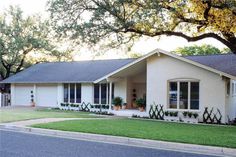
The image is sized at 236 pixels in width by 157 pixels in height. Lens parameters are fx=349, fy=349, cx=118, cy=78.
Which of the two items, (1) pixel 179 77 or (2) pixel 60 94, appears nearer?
(1) pixel 179 77

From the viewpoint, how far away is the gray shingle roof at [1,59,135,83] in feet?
96.9

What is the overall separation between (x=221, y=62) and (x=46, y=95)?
54.1 ft

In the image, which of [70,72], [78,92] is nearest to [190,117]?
[78,92]

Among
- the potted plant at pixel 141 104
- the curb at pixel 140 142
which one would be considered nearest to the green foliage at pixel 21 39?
the potted plant at pixel 141 104

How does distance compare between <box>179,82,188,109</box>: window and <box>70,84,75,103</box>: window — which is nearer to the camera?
<box>179,82,188,109</box>: window

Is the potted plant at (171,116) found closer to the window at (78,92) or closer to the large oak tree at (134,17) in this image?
the large oak tree at (134,17)

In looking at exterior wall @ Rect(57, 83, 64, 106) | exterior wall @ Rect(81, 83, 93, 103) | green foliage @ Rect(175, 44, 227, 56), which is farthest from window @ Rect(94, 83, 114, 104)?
green foliage @ Rect(175, 44, 227, 56)

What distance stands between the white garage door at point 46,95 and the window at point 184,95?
13519 millimetres

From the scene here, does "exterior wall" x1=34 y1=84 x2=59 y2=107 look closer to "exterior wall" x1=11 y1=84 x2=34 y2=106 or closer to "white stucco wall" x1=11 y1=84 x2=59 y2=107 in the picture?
"white stucco wall" x1=11 y1=84 x2=59 y2=107

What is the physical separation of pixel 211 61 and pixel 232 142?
13.7 metres

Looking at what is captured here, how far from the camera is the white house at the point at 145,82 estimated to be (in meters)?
20.1

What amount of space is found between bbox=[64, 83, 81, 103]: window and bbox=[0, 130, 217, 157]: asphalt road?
17.2 metres

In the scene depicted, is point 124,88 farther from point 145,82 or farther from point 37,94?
point 37,94

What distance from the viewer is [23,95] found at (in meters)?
34.3
